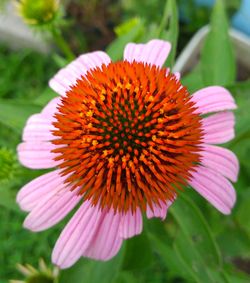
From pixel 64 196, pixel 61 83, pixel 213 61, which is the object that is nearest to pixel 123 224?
pixel 64 196

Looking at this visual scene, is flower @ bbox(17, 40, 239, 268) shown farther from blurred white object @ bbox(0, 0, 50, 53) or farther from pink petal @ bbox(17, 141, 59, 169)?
blurred white object @ bbox(0, 0, 50, 53)

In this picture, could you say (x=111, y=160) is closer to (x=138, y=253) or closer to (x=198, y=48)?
(x=138, y=253)

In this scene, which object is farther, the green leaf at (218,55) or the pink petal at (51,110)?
→ the green leaf at (218,55)

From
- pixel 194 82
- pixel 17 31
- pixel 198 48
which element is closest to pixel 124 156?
pixel 194 82

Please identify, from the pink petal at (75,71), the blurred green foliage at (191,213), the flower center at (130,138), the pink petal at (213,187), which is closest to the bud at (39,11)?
the blurred green foliage at (191,213)

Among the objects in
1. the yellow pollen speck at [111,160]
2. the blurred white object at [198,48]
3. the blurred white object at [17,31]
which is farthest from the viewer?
the blurred white object at [17,31]

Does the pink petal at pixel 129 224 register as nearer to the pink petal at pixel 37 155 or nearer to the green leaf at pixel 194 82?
the pink petal at pixel 37 155

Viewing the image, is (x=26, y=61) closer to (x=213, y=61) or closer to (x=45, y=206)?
(x=213, y=61)
